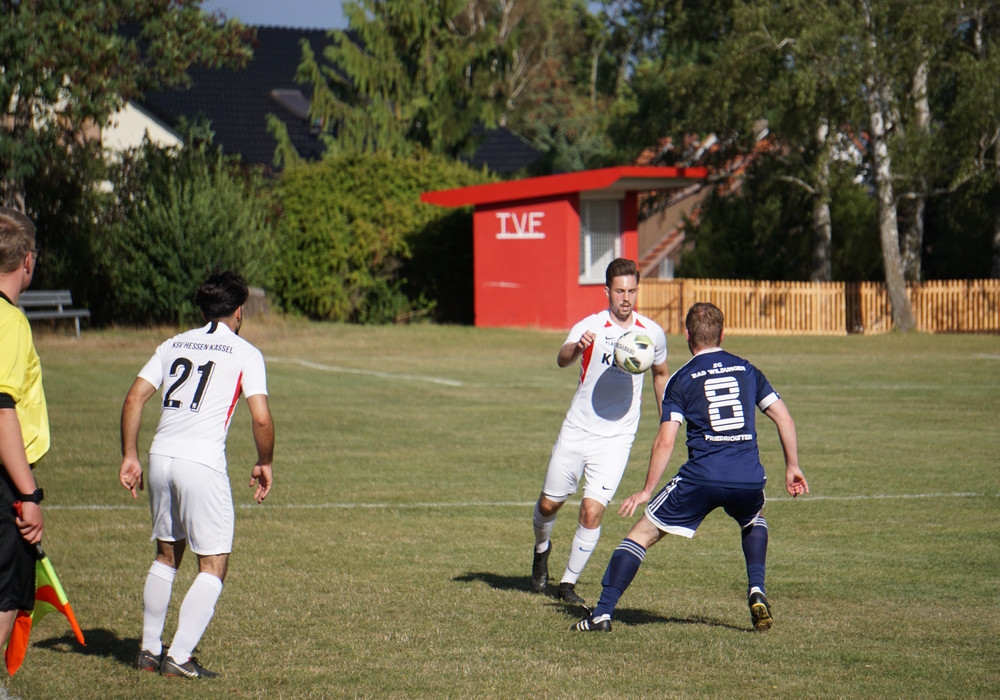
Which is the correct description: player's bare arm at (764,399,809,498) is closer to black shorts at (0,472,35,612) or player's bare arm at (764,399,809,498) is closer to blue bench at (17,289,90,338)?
black shorts at (0,472,35,612)

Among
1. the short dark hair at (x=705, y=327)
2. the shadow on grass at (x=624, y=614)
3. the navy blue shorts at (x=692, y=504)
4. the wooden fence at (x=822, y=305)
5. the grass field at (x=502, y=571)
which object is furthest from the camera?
the wooden fence at (x=822, y=305)

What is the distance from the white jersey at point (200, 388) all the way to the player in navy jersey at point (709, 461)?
2.11 m

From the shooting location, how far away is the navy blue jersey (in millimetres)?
6070

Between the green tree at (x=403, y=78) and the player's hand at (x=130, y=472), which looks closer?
the player's hand at (x=130, y=472)

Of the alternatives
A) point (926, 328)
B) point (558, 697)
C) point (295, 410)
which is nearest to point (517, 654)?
point (558, 697)

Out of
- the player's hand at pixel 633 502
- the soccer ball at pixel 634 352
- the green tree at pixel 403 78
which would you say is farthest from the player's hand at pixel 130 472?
the green tree at pixel 403 78

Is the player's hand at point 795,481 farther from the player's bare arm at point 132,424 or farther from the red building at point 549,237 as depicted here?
the red building at point 549,237

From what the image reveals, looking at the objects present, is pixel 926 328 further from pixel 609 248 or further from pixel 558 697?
pixel 558 697

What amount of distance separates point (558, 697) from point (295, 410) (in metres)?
11.2

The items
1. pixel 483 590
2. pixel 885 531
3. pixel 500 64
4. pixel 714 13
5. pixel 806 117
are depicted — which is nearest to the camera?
pixel 483 590

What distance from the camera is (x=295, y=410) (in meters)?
16.0

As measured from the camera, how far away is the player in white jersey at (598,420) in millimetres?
7074

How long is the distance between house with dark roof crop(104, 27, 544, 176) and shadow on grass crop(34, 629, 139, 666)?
35.6 metres

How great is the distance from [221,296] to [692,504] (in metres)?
2.64
